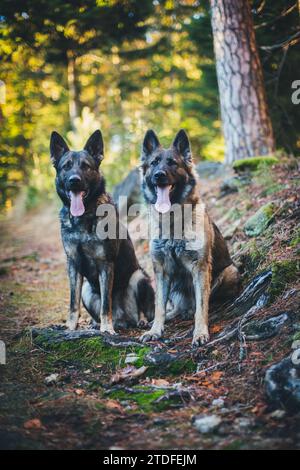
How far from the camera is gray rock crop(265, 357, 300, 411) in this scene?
302 cm

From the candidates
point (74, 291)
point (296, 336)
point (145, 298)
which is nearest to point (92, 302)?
point (74, 291)

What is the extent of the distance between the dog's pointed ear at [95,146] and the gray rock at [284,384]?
3.32 m

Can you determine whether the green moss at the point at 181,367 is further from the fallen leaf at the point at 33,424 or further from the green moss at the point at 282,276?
the fallen leaf at the point at 33,424

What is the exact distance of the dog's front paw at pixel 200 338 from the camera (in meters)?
4.33

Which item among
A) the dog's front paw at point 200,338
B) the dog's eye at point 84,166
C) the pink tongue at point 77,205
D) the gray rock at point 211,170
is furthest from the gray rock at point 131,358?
the gray rock at point 211,170

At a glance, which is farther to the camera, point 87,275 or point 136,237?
point 136,237

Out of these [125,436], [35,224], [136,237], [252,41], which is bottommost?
[125,436]

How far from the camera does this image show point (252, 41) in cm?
831

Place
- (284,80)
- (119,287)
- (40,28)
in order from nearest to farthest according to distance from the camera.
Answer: (119,287)
(40,28)
(284,80)

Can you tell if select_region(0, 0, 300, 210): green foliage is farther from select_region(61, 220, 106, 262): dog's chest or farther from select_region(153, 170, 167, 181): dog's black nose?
select_region(153, 170, 167, 181): dog's black nose

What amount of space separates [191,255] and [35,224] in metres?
12.9

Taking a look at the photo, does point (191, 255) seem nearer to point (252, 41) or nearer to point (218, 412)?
point (218, 412)

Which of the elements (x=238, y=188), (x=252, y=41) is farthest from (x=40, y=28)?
(x=238, y=188)

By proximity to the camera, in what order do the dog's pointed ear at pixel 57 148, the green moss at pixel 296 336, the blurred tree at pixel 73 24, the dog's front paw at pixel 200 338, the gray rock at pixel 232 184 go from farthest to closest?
the blurred tree at pixel 73 24
the gray rock at pixel 232 184
the dog's pointed ear at pixel 57 148
the dog's front paw at pixel 200 338
the green moss at pixel 296 336
